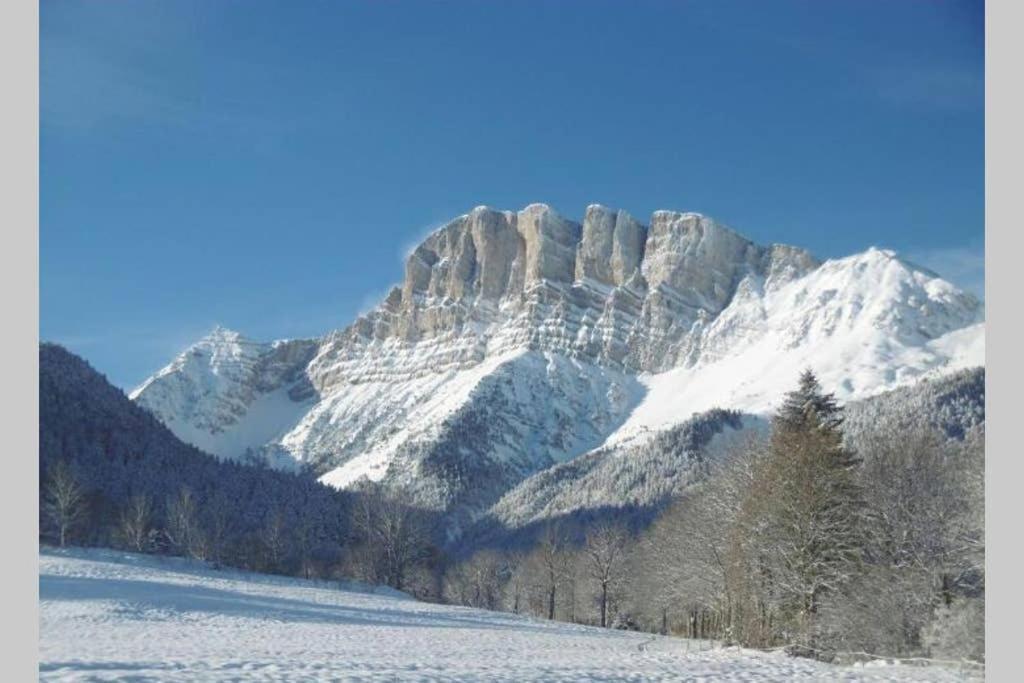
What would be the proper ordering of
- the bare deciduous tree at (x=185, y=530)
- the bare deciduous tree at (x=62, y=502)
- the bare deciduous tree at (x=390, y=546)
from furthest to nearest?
the bare deciduous tree at (x=185, y=530), the bare deciduous tree at (x=390, y=546), the bare deciduous tree at (x=62, y=502)

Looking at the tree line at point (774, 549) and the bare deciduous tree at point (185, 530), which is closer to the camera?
the tree line at point (774, 549)

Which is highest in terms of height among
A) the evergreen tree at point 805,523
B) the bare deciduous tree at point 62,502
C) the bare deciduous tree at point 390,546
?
the evergreen tree at point 805,523

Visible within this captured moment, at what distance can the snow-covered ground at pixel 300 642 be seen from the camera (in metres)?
18.9

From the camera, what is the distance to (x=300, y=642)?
29.1 metres

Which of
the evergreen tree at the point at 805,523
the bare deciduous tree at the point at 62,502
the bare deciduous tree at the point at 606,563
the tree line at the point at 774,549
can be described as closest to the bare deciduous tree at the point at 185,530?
the tree line at the point at 774,549

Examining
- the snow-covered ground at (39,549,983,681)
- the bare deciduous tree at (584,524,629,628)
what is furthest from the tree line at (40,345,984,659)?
the snow-covered ground at (39,549,983,681)

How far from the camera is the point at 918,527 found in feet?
114

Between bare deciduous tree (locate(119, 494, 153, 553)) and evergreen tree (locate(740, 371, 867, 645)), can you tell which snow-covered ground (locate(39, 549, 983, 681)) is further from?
bare deciduous tree (locate(119, 494, 153, 553))

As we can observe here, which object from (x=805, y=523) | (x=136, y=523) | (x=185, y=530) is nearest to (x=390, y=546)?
(x=185, y=530)

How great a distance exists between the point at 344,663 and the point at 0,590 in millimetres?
11494

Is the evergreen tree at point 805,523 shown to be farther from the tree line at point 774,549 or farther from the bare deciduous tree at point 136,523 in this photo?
the bare deciduous tree at point 136,523

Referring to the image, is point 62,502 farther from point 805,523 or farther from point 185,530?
point 805,523

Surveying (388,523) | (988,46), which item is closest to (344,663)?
(988,46)

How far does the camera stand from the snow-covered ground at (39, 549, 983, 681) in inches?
744
